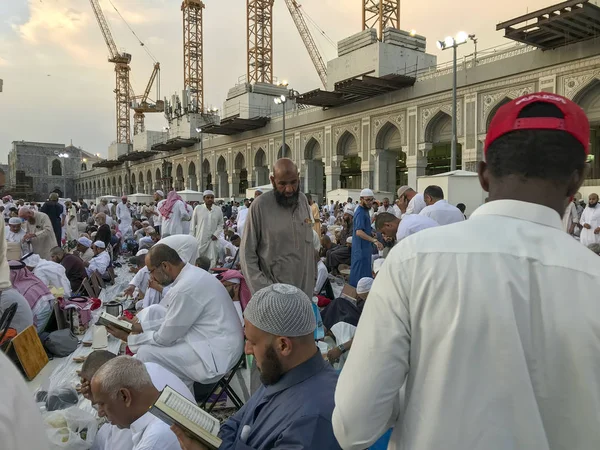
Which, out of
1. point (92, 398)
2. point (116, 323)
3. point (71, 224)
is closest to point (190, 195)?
point (71, 224)

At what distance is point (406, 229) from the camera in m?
3.42

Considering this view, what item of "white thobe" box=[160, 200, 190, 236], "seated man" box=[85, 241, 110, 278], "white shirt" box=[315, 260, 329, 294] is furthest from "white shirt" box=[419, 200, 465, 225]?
"white thobe" box=[160, 200, 190, 236]

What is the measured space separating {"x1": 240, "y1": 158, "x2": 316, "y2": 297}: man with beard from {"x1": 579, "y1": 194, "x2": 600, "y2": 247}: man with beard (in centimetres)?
680

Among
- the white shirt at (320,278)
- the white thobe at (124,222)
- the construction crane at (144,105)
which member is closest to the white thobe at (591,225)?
the white shirt at (320,278)

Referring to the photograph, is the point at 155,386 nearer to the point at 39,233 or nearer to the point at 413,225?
the point at 413,225

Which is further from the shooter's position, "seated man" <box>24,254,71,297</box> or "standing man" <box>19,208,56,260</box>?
"standing man" <box>19,208,56,260</box>

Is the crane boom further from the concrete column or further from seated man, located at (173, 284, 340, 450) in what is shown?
seated man, located at (173, 284, 340, 450)

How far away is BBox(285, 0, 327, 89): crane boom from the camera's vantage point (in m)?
45.5

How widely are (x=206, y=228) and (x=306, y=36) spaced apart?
145 feet

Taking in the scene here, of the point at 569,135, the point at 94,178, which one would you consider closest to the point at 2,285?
the point at 569,135

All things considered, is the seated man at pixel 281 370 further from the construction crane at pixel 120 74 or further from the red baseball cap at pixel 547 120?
the construction crane at pixel 120 74

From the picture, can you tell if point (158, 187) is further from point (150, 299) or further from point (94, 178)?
point (150, 299)

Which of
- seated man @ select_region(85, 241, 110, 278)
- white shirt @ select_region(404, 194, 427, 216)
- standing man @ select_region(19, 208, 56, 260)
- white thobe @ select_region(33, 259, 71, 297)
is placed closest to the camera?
white thobe @ select_region(33, 259, 71, 297)

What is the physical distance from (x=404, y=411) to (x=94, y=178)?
62.2 m
